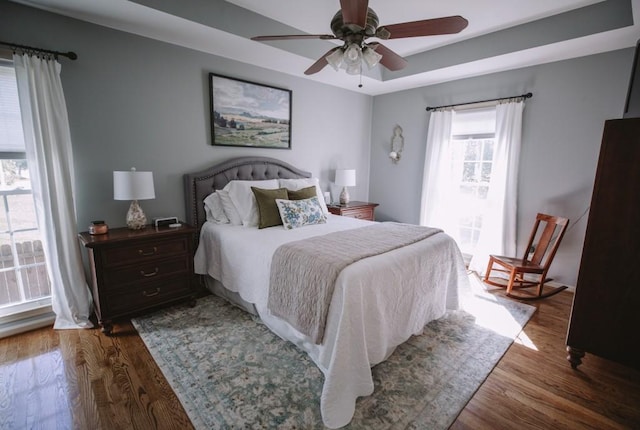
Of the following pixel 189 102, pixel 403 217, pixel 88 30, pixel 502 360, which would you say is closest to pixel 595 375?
pixel 502 360

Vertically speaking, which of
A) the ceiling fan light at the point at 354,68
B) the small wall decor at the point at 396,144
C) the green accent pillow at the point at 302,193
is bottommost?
the green accent pillow at the point at 302,193

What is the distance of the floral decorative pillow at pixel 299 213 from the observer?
2756 millimetres

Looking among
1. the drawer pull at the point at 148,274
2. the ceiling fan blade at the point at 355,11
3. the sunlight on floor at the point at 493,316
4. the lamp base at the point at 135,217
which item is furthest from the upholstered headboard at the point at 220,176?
the sunlight on floor at the point at 493,316

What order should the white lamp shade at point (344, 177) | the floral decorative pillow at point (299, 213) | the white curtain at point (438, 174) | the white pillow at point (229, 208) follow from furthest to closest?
the white lamp shade at point (344, 177), the white curtain at point (438, 174), the white pillow at point (229, 208), the floral decorative pillow at point (299, 213)

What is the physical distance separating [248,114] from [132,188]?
5.06 ft

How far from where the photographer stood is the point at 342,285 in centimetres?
164

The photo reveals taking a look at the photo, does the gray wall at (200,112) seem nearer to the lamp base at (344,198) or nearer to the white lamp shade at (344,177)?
the white lamp shade at (344,177)

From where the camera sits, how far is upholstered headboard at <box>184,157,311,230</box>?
2.94 metres

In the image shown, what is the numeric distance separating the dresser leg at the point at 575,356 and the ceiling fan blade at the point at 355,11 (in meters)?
2.51

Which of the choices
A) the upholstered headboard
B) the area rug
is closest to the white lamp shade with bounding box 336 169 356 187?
the upholstered headboard

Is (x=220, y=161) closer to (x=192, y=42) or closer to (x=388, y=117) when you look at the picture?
(x=192, y=42)

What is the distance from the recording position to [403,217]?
454 centimetres

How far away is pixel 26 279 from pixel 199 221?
1.40 meters

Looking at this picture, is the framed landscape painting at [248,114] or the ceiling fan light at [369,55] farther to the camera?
the framed landscape painting at [248,114]
